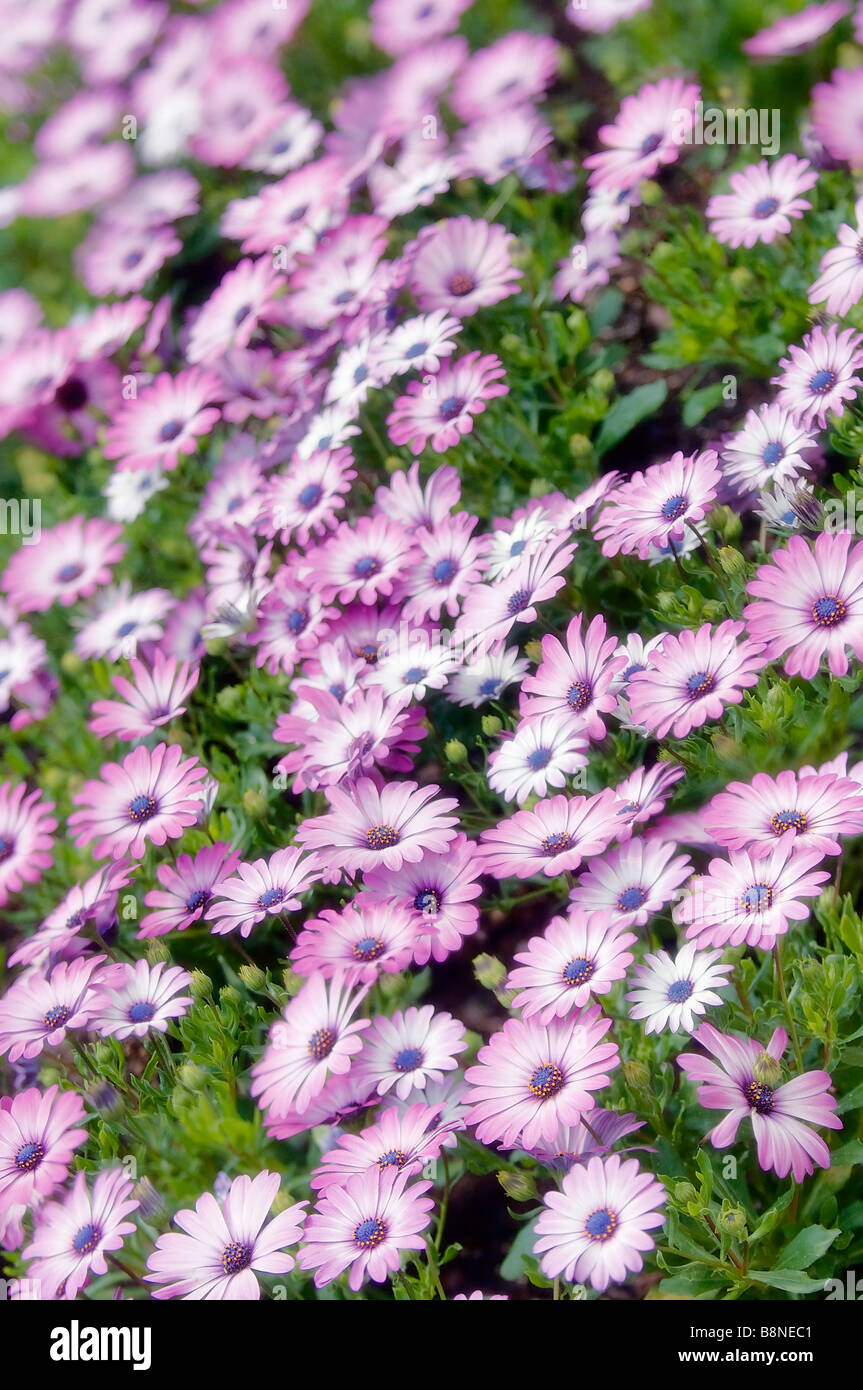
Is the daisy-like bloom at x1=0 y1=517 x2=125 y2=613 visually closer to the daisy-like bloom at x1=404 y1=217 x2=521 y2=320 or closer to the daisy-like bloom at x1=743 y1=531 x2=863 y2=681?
the daisy-like bloom at x1=404 y1=217 x2=521 y2=320

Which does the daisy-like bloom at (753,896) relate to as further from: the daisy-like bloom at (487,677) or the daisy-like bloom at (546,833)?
the daisy-like bloom at (487,677)

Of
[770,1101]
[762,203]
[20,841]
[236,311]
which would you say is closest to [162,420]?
[236,311]

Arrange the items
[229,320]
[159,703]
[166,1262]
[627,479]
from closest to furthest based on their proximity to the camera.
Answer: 1. [166,1262]
2. [159,703]
3. [627,479]
4. [229,320]

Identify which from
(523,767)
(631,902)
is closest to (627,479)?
(523,767)

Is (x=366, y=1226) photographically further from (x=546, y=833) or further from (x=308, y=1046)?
(x=546, y=833)

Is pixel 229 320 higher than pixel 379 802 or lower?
higher

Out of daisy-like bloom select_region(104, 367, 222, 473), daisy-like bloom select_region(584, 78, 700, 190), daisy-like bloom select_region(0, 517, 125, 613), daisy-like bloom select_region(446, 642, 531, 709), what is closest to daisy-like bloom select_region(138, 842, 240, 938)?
daisy-like bloom select_region(446, 642, 531, 709)

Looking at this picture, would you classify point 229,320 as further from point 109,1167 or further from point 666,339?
point 109,1167
